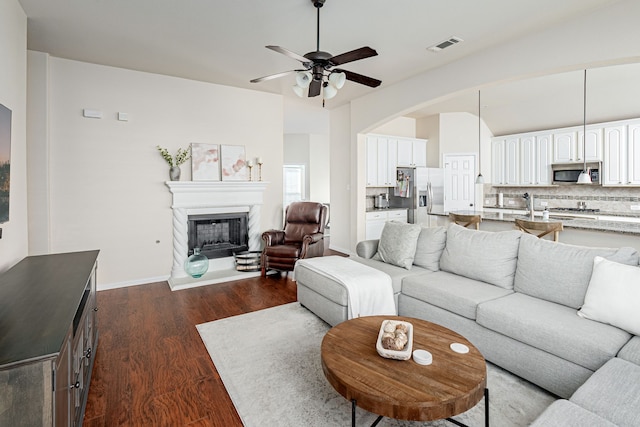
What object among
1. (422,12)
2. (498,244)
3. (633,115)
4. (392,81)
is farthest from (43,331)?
(633,115)

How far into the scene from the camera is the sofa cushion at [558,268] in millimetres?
2342

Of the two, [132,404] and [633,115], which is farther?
[633,115]

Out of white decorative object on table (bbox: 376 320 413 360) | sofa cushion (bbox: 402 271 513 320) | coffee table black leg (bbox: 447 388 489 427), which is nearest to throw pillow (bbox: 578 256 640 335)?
sofa cushion (bbox: 402 271 513 320)

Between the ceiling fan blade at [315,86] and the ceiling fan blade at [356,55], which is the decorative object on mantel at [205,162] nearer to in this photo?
the ceiling fan blade at [315,86]

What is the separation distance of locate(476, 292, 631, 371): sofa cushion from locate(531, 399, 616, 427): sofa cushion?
689 millimetres

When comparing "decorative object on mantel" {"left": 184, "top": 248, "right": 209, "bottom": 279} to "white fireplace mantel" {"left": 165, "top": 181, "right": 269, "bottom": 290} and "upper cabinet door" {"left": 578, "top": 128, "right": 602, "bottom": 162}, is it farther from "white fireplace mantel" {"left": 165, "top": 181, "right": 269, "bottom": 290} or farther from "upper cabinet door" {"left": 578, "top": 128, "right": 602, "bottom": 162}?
"upper cabinet door" {"left": 578, "top": 128, "right": 602, "bottom": 162}

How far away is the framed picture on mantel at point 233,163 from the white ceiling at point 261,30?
1.12m

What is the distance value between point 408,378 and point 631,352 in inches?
51.6

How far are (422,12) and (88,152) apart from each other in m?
4.32

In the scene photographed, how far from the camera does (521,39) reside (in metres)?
3.46

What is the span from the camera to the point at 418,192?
21.9 ft

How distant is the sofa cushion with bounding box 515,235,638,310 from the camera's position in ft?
7.68

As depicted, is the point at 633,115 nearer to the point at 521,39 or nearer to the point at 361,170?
the point at 521,39

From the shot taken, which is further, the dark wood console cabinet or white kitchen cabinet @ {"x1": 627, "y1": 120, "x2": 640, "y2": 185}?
white kitchen cabinet @ {"x1": 627, "y1": 120, "x2": 640, "y2": 185}
